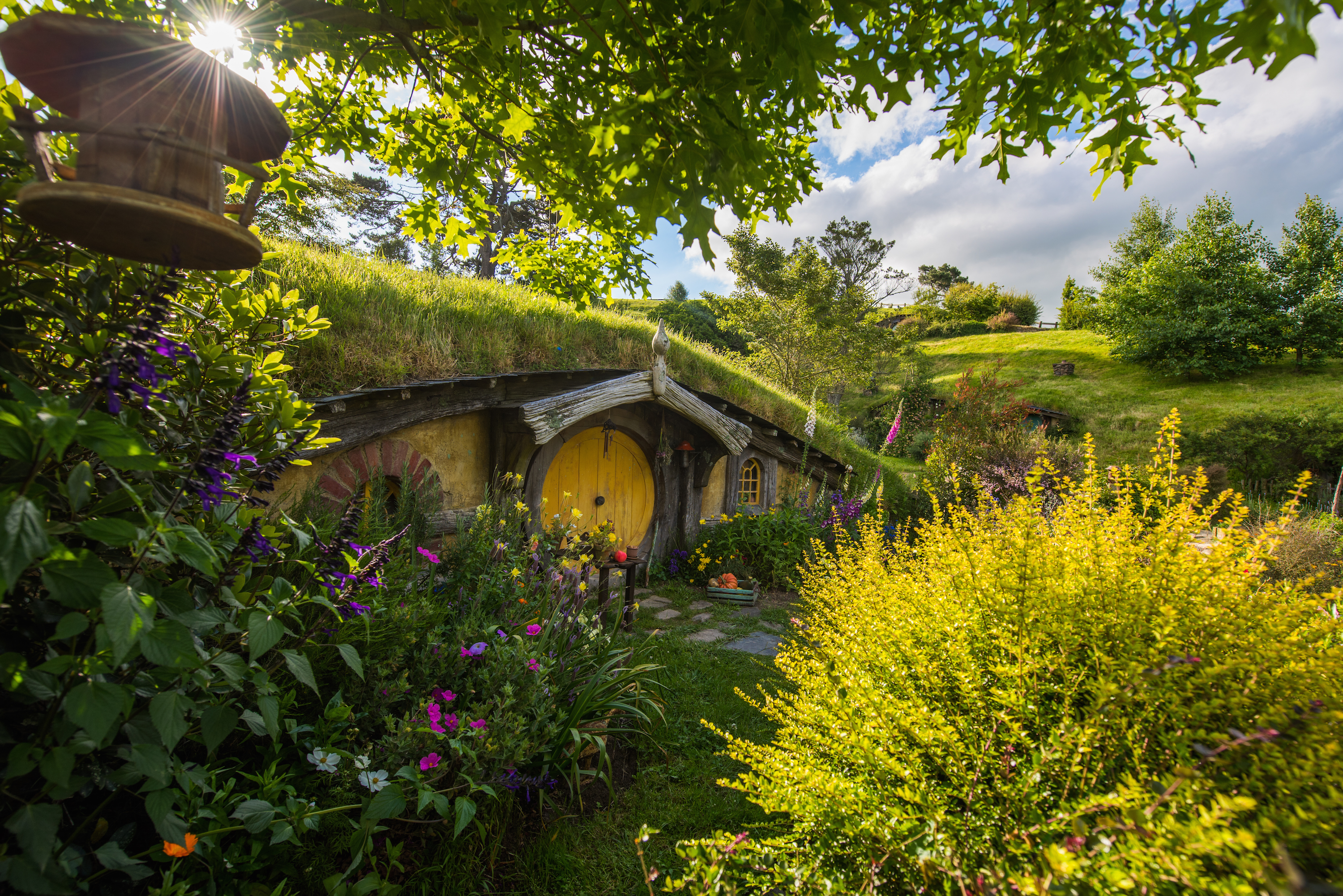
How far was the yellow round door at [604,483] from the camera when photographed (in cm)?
643

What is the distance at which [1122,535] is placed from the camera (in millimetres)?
1913

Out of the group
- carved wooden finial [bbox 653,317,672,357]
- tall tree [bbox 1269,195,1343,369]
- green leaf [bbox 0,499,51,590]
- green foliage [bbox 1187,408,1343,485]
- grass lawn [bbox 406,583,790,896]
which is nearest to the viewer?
green leaf [bbox 0,499,51,590]

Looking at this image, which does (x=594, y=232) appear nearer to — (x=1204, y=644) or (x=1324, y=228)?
(x=1204, y=644)

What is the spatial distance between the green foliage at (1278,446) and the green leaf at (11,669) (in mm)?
23671

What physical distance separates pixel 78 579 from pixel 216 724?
60 centimetres

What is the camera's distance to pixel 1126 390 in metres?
26.2

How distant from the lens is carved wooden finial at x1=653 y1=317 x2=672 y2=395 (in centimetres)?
646

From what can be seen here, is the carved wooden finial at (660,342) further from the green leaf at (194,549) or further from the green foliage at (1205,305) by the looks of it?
the green foliage at (1205,305)

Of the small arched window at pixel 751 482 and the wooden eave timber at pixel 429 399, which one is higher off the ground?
the wooden eave timber at pixel 429 399

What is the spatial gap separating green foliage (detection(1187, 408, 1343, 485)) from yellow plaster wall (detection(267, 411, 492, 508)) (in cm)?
2150

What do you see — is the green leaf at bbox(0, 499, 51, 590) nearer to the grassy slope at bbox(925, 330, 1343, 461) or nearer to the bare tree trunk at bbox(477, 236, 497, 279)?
the bare tree trunk at bbox(477, 236, 497, 279)

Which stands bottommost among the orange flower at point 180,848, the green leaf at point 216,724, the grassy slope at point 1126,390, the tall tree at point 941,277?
the orange flower at point 180,848

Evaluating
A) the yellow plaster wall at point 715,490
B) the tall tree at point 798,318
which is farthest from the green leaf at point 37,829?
the tall tree at point 798,318

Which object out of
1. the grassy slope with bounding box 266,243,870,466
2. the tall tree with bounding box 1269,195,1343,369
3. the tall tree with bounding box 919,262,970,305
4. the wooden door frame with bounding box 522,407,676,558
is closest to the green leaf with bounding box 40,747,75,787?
the grassy slope with bounding box 266,243,870,466
